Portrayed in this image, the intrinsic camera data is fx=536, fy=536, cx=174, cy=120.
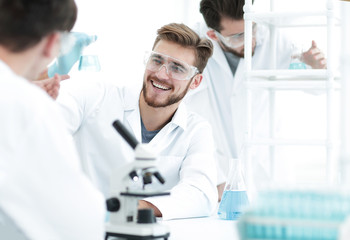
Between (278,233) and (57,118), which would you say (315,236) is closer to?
(278,233)

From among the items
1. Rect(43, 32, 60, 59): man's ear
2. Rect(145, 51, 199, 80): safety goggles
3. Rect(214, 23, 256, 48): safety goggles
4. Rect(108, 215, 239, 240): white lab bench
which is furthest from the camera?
Rect(214, 23, 256, 48): safety goggles

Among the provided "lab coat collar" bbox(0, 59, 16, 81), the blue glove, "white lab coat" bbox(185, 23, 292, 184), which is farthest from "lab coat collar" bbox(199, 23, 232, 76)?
"lab coat collar" bbox(0, 59, 16, 81)

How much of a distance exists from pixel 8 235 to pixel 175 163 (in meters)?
1.06

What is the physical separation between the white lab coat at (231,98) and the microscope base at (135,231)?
5.53 feet

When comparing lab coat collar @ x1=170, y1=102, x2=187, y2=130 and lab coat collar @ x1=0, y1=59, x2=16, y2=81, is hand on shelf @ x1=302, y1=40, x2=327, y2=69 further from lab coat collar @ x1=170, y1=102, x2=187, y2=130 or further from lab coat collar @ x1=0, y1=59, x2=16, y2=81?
lab coat collar @ x1=0, y1=59, x2=16, y2=81

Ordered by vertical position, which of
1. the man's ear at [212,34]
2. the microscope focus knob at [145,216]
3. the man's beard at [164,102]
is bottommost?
the microscope focus knob at [145,216]

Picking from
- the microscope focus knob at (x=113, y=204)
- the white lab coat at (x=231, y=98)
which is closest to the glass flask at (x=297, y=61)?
the white lab coat at (x=231, y=98)

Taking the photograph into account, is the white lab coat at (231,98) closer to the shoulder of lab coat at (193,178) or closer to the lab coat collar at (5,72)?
the shoulder of lab coat at (193,178)

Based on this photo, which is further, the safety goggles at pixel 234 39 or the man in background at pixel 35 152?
the safety goggles at pixel 234 39

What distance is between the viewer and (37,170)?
1.16 meters

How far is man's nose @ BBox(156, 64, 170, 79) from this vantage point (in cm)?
254

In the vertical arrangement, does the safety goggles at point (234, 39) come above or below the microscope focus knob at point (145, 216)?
above

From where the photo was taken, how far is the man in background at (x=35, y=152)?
115 cm

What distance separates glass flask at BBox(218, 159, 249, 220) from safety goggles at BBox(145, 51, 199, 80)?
0.60 meters
